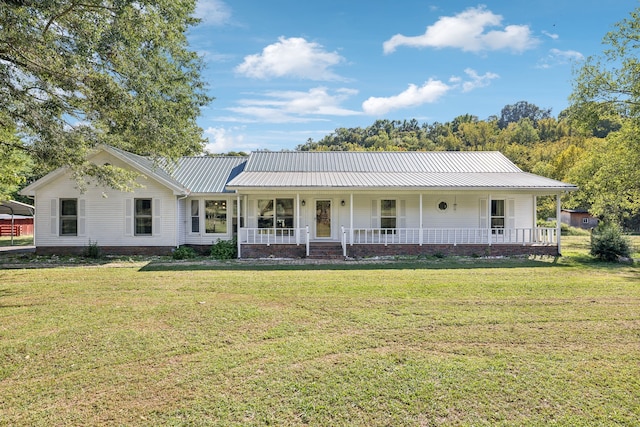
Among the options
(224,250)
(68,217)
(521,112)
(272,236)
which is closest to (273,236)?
(272,236)

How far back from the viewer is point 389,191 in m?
14.9

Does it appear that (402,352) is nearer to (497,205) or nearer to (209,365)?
(209,365)

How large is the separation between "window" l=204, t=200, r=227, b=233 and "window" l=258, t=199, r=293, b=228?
1680mm

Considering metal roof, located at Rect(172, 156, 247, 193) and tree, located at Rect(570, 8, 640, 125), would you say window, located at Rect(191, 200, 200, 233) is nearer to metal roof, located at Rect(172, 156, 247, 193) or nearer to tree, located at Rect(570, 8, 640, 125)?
metal roof, located at Rect(172, 156, 247, 193)

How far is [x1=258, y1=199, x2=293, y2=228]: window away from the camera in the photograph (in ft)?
53.3

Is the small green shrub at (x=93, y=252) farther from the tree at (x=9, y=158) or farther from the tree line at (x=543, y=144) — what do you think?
the tree line at (x=543, y=144)

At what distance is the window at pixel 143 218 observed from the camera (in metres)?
15.6

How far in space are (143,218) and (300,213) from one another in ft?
21.8

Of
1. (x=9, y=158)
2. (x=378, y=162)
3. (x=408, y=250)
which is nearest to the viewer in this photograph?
(x=9, y=158)

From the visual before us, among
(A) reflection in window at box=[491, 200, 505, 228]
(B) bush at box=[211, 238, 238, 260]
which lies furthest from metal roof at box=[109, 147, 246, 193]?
(A) reflection in window at box=[491, 200, 505, 228]

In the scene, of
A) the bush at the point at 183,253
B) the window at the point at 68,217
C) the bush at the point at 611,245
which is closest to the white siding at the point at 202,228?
the bush at the point at 183,253

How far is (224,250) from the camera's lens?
14.8m

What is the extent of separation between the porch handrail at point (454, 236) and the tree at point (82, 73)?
337 inches

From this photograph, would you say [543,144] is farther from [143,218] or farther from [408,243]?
[143,218]
